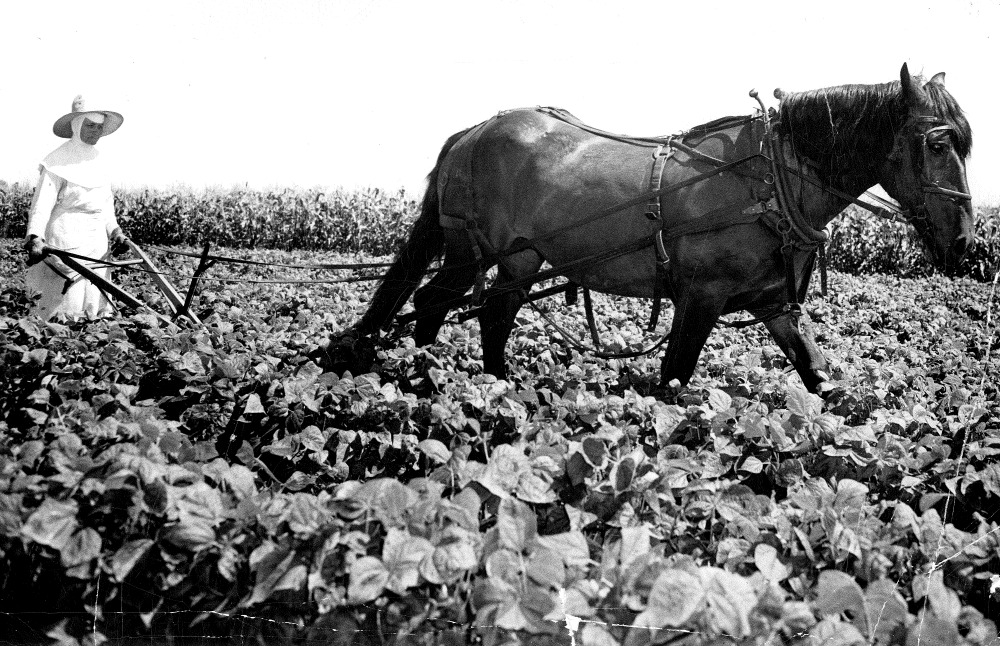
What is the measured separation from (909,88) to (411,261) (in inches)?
109

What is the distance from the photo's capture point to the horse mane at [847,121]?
11.3 feet

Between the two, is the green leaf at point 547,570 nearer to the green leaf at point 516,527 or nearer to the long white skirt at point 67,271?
the green leaf at point 516,527

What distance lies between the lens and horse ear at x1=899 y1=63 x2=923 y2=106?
3314mm

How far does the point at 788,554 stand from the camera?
2029 millimetres

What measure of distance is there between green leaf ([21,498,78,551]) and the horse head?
3.05m

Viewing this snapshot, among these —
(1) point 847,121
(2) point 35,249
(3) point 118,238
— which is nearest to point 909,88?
(1) point 847,121

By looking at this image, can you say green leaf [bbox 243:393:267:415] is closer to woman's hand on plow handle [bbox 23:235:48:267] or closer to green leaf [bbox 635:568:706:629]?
green leaf [bbox 635:568:706:629]

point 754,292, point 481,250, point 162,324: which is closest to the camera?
point 754,292

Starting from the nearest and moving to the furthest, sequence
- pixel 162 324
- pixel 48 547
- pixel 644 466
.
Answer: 1. pixel 48 547
2. pixel 644 466
3. pixel 162 324

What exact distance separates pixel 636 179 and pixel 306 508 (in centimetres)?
266

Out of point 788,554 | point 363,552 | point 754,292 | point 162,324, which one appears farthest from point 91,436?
point 754,292

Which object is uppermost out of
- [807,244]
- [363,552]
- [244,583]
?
[807,244]

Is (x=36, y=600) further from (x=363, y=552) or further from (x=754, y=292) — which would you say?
(x=754, y=292)

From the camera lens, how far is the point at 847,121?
3561 mm
